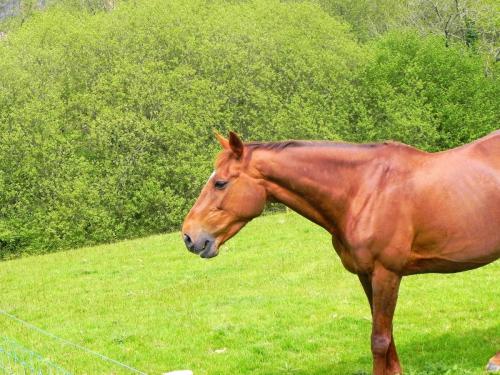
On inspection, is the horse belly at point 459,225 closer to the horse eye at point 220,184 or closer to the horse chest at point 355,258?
the horse chest at point 355,258

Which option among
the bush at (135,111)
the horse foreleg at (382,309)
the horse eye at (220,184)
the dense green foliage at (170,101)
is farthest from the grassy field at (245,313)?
the dense green foliage at (170,101)

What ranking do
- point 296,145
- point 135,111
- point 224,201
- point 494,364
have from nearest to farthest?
point 224,201 → point 296,145 → point 494,364 → point 135,111

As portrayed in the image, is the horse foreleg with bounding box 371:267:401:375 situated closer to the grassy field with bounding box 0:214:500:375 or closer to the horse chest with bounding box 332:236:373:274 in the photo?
the horse chest with bounding box 332:236:373:274

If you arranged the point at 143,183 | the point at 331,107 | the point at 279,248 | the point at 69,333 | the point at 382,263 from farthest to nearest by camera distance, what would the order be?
the point at 331,107 < the point at 143,183 < the point at 279,248 < the point at 69,333 < the point at 382,263

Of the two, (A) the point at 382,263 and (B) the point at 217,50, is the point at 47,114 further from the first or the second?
(A) the point at 382,263

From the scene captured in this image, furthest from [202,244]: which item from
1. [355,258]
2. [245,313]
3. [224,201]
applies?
[245,313]

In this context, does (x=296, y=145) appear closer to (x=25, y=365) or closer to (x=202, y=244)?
(x=202, y=244)

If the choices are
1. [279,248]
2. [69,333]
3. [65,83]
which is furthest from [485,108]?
[69,333]

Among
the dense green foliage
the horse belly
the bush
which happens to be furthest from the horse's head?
the dense green foliage

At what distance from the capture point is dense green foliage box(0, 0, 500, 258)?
42.1 m

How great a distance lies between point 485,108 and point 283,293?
135 feet

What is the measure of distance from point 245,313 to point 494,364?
19.1 ft

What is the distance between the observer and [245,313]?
12898 millimetres

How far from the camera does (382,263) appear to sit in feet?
23.4
